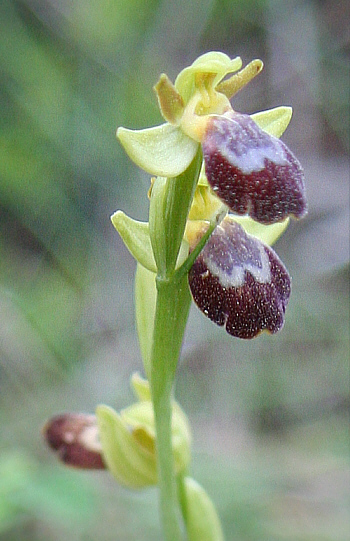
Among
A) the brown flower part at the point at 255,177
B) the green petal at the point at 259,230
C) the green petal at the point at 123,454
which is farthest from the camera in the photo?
the green petal at the point at 123,454

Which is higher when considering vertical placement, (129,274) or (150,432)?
(129,274)

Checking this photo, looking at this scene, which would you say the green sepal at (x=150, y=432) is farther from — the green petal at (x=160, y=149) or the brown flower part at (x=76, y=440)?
the green petal at (x=160, y=149)

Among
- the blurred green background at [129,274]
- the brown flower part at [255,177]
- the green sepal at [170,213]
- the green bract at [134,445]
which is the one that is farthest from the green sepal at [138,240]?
the blurred green background at [129,274]

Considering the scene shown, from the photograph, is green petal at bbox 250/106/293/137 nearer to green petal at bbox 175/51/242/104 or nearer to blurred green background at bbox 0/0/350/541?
green petal at bbox 175/51/242/104

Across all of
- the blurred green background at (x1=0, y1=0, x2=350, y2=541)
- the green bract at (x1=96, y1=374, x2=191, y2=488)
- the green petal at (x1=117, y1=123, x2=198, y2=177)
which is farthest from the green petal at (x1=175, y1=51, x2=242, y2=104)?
the blurred green background at (x1=0, y1=0, x2=350, y2=541)

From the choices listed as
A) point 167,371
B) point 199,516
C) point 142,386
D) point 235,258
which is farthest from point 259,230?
point 199,516

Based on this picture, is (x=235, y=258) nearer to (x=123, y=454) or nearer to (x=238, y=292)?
(x=238, y=292)
